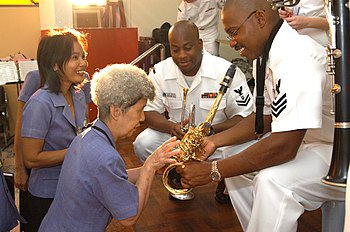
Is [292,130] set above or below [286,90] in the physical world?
below

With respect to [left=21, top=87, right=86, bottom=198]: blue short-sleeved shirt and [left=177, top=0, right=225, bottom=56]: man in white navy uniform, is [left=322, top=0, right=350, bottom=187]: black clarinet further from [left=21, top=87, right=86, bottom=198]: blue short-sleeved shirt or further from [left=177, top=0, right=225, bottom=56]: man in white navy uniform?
[left=177, top=0, right=225, bottom=56]: man in white navy uniform

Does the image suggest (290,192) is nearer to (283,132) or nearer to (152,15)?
(283,132)

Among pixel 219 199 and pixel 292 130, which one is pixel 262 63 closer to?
pixel 292 130

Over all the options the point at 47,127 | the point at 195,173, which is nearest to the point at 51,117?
the point at 47,127

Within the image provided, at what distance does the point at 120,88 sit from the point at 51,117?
0.65 m

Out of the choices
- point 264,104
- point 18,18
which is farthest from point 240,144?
point 18,18

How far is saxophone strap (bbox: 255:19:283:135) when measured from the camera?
6.41 ft

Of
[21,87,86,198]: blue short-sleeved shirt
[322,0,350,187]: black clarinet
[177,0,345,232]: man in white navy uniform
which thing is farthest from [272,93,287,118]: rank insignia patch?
[21,87,86,198]: blue short-sleeved shirt

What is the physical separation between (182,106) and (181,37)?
510 millimetres

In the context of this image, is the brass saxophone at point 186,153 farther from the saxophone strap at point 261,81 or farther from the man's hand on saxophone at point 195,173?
the saxophone strap at point 261,81

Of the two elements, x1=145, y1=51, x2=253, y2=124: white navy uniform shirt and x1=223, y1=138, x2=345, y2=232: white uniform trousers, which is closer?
x1=223, y1=138, x2=345, y2=232: white uniform trousers

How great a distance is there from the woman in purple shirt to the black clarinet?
128cm

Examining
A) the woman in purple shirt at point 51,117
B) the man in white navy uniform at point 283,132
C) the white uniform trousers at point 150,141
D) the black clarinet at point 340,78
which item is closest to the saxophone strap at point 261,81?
the man in white navy uniform at point 283,132

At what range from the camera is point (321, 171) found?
6.13 feet
